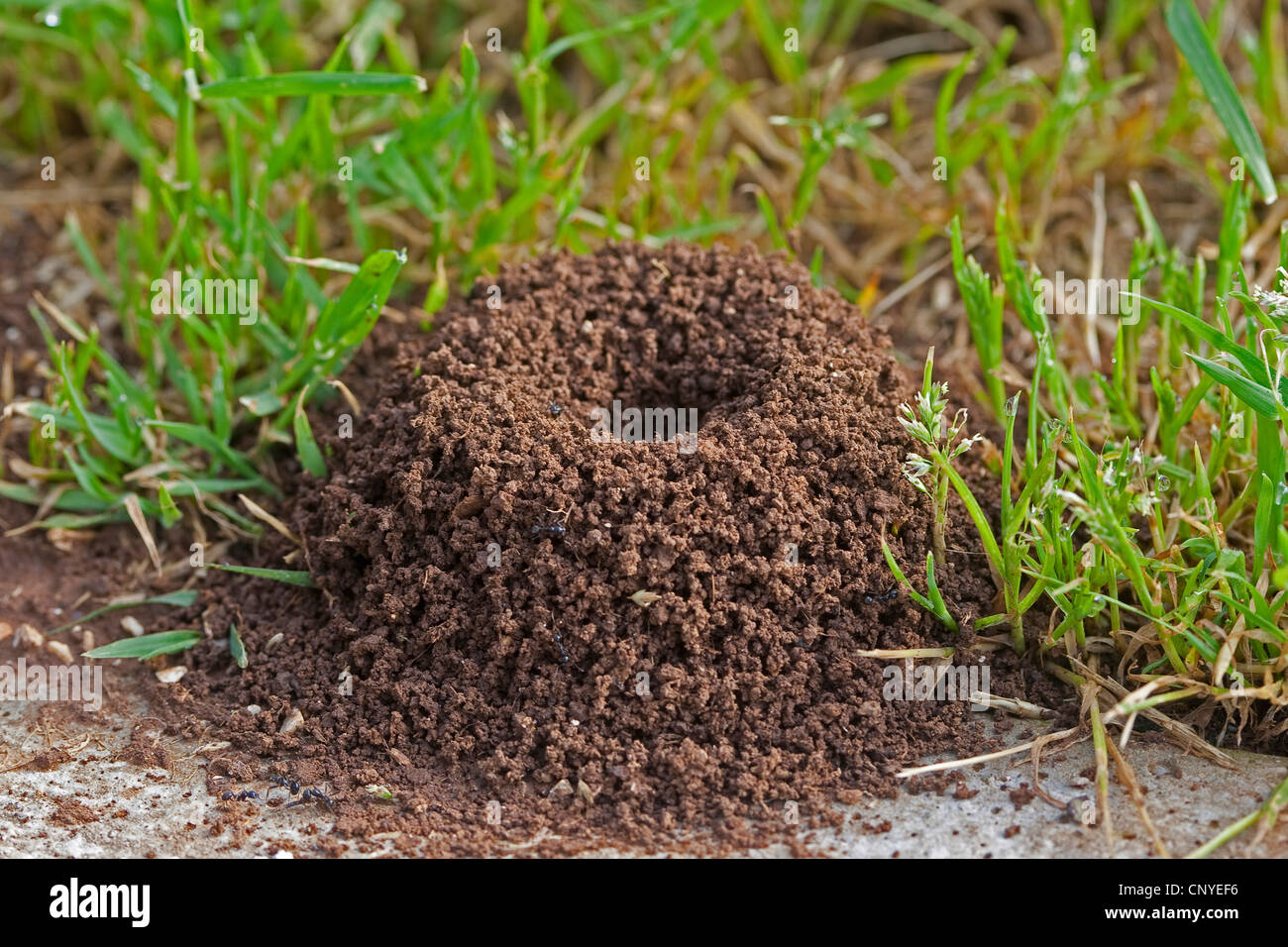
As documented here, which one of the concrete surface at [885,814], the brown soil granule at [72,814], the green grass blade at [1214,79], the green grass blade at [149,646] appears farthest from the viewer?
the green grass blade at [1214,79]

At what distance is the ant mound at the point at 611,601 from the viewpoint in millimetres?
2094

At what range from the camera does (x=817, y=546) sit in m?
2.18

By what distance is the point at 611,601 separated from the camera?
2.14 m

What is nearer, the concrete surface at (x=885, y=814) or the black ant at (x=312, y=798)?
the concrete surface at (x=885, y=814)

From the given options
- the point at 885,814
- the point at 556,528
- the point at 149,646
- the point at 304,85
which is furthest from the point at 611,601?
the point at 304,85

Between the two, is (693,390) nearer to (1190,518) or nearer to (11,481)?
(1190,518)

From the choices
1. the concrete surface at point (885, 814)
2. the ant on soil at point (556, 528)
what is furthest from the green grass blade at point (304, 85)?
the concrete surface at point (885, 814)

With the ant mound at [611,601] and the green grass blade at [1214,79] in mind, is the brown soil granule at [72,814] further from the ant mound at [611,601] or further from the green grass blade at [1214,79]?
the green grass blade at [1214,79]

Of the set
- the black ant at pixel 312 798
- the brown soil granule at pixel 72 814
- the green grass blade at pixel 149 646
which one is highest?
the green grass blade at pixel 149 646

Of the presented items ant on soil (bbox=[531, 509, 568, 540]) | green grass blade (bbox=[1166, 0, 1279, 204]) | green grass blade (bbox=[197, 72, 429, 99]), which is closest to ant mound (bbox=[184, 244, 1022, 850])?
ant on soil (bbox=[531, 509, 568, 540])

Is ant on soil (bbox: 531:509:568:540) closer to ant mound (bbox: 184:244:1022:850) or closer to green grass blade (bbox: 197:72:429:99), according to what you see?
ant mound (bbox: 184:244:1022:850)

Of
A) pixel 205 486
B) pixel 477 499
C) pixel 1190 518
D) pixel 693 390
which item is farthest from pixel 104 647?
pixel 1190 518

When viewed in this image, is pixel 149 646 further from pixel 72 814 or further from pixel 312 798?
pixel 312 798
